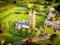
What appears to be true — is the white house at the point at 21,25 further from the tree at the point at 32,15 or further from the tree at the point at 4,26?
the tree at the point at 4,26

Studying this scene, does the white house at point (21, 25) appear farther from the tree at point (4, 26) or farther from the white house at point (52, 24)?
the white house at point (52, 24)

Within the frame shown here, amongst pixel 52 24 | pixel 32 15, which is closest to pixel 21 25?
pixel 32 15

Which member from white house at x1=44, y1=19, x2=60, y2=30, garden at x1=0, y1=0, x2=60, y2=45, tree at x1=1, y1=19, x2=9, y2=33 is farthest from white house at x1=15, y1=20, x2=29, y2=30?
white house at x1=44, y1=19, x2=60, y2=30

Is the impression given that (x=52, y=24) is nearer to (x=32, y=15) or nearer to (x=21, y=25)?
(x=32, y=15)

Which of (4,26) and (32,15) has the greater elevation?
(32,15)

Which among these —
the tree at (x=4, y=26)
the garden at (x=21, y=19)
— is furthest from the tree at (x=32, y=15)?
the tree at (x=4, y=26)

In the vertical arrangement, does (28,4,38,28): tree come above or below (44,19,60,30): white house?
above

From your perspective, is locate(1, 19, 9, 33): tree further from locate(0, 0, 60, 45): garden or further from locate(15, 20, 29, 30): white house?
locate(15, 20, 29, 30): white house

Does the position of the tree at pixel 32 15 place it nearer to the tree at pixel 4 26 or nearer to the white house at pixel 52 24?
the white house at pixel 52 24

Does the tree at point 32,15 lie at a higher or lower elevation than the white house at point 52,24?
higher

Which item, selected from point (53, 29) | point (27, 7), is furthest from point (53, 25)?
point (27, 7)

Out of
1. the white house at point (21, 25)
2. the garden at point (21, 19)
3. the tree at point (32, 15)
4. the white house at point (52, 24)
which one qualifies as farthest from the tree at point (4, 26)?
the white house at point (52, 24)

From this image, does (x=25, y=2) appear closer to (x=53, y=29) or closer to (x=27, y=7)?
(x=27, y=7)
